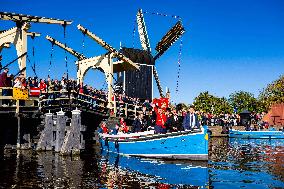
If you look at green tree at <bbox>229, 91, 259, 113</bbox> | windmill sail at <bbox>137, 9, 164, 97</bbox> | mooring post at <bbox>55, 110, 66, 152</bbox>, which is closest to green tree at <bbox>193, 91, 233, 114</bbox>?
green tree at <bbox>229, 91, 259, 113</bbox>

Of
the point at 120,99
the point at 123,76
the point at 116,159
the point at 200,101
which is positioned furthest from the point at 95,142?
the point at 200,101

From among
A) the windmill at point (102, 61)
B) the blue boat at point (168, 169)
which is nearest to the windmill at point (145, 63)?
the windmill at point (102, 61)

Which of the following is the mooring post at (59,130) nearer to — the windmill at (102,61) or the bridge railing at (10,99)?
the bridge railing at (10,99)

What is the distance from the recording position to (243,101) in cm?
8769

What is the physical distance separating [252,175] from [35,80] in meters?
15.3

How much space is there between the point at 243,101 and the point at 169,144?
7502 centimetres

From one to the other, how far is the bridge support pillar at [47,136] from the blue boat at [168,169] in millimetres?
3810

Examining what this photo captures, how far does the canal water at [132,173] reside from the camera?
11.2 metres

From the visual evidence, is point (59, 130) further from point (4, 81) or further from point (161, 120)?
point (161, 120)

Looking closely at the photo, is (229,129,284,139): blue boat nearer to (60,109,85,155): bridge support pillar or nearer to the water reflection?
the water reflection

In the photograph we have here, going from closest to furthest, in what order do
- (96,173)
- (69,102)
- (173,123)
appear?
(96,173)
(173,123)
(69,102)

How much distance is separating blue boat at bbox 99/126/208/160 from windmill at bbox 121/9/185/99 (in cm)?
1803

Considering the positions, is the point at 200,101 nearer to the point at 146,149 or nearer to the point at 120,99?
the point at 120,99

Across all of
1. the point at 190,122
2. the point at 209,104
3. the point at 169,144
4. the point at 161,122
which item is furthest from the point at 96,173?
the point at 209,104
